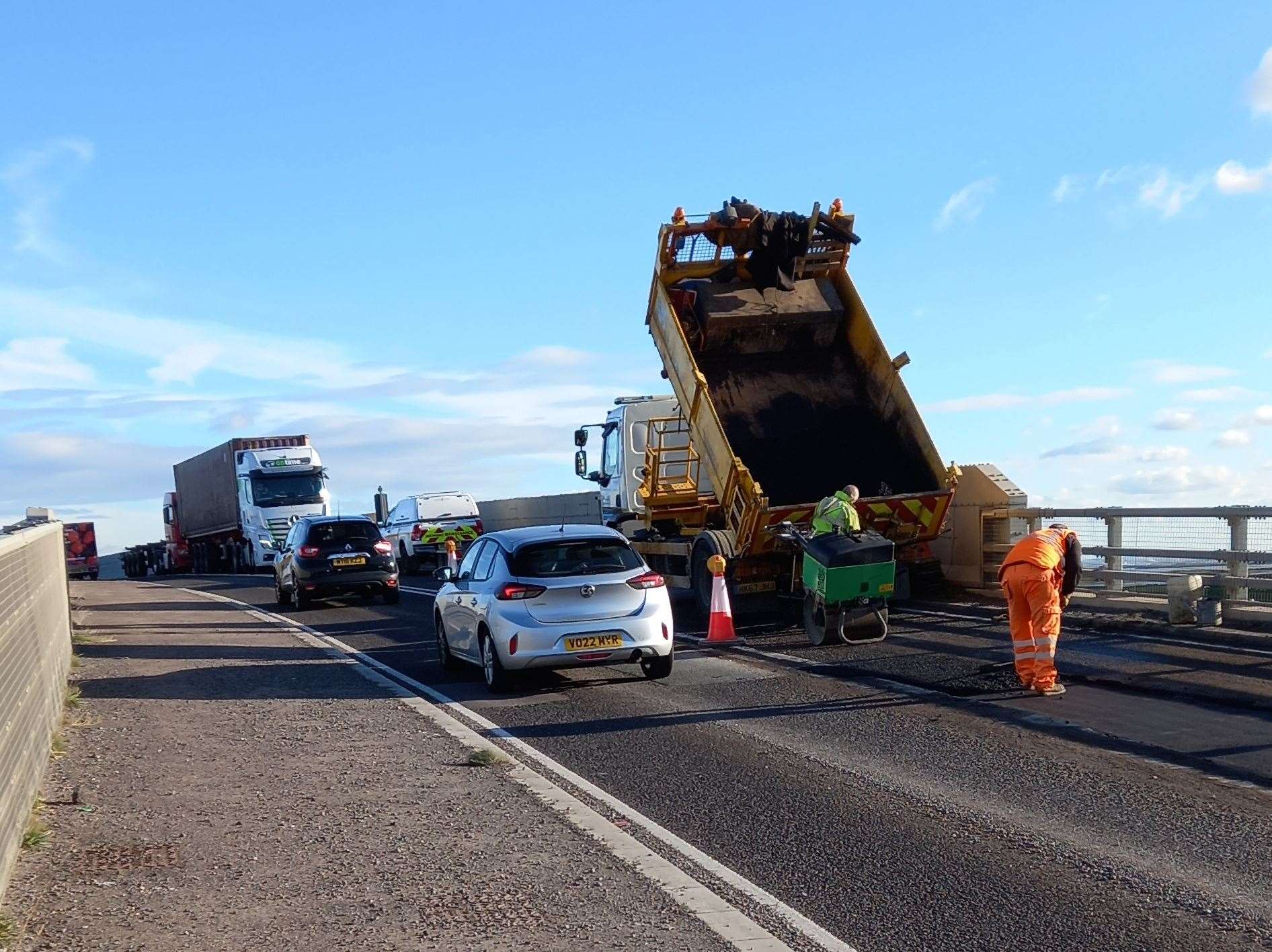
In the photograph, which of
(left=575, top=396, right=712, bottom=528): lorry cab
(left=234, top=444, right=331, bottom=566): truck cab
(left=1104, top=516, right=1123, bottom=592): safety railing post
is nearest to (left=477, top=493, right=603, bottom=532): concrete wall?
(left=234, top=444, right=331, bottom=566): truck cab

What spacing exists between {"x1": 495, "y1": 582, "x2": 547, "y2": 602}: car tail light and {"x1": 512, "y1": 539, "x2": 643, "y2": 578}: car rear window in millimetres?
141

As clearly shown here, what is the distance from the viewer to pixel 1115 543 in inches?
640

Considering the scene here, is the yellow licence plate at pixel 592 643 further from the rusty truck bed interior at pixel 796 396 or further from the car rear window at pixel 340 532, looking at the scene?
the car rear window at pixel 340 532

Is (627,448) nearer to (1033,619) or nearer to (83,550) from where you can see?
(1033,619)

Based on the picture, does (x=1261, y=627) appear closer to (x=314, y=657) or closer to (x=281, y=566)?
(x=314, y=657)

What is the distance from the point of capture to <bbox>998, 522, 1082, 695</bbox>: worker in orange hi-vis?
10453 mm

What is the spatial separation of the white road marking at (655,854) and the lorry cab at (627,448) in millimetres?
9596

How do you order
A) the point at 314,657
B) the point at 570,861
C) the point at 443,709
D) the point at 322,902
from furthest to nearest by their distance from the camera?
the point at 314,657
the point at 443,709
the point at 570,861
the point at 322,902

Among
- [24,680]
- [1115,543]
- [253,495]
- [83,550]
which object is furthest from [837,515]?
[83,550]

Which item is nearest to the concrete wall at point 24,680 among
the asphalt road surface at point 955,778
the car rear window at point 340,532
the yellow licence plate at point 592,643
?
the asphalt road surface at point 955,778

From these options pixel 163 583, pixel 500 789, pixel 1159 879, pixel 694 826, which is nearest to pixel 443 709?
pixel 500 789

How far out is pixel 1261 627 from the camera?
13.7 meters

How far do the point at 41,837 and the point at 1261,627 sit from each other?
11.7 m

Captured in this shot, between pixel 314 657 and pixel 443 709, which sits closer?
pixel 443 709
